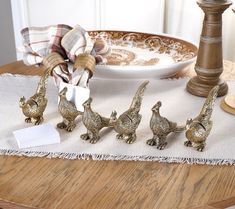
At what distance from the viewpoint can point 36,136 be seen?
0.81m

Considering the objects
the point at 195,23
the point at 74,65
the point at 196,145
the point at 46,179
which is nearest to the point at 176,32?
the point at 195,23

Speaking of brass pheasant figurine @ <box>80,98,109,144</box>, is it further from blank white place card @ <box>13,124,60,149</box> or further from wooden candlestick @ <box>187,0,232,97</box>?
wooden candlestick @ <box>187,0,232,97</box>

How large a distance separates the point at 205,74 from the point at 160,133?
0.25 metres

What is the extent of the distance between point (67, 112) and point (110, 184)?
20 centimetres

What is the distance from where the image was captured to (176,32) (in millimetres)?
1967

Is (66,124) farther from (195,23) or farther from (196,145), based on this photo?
(195,23)

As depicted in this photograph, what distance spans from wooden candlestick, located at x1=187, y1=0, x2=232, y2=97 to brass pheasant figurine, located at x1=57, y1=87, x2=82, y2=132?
0.29 meters

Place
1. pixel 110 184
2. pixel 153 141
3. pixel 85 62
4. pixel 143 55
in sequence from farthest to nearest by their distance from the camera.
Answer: pixel 143 55 < pixel 85 62 < pixel 153 141 < pixel 110 184

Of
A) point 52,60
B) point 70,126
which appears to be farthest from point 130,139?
point 52,60

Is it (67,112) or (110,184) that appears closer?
(110,184)

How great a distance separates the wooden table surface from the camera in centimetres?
66

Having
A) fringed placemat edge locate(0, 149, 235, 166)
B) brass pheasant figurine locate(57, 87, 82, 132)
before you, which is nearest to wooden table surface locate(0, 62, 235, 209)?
fringed placemat edge locate(0, 149, 235, 166)

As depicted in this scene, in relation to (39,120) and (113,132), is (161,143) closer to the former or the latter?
(113,132)

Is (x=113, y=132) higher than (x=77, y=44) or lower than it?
lower
